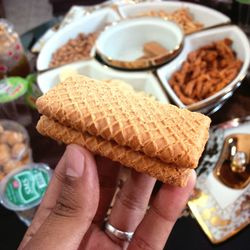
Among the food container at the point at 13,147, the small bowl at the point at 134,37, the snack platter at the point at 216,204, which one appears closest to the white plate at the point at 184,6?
the small bowl at the point at 134,37

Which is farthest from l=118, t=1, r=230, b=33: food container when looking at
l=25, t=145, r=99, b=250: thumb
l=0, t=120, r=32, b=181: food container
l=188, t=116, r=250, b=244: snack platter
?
l=25, t=145, r=99, b=250: thumb

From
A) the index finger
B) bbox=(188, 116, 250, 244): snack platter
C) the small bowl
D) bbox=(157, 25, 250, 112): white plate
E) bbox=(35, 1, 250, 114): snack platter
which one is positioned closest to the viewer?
the index finger

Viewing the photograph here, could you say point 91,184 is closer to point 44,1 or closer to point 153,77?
point 153,77

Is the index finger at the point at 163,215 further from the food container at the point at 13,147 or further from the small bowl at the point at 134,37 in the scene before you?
the small bowl at the point at 134,37

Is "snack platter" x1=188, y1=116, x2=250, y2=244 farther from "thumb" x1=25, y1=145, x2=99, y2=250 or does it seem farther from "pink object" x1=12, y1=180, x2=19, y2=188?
"pink object" x1=12, y1=180, x2=19, y2=188

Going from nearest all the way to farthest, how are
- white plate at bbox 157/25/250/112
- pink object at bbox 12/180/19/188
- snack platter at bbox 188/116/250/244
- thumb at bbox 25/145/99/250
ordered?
1. thumb at bbox 25/145/99/250
2. snack platter at bbox 188/116/250/244
3. pink object at bbox 12/180/19/188
4. white plate at bbox 157/25/250/112

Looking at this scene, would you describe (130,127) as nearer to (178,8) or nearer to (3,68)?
(3,68)
